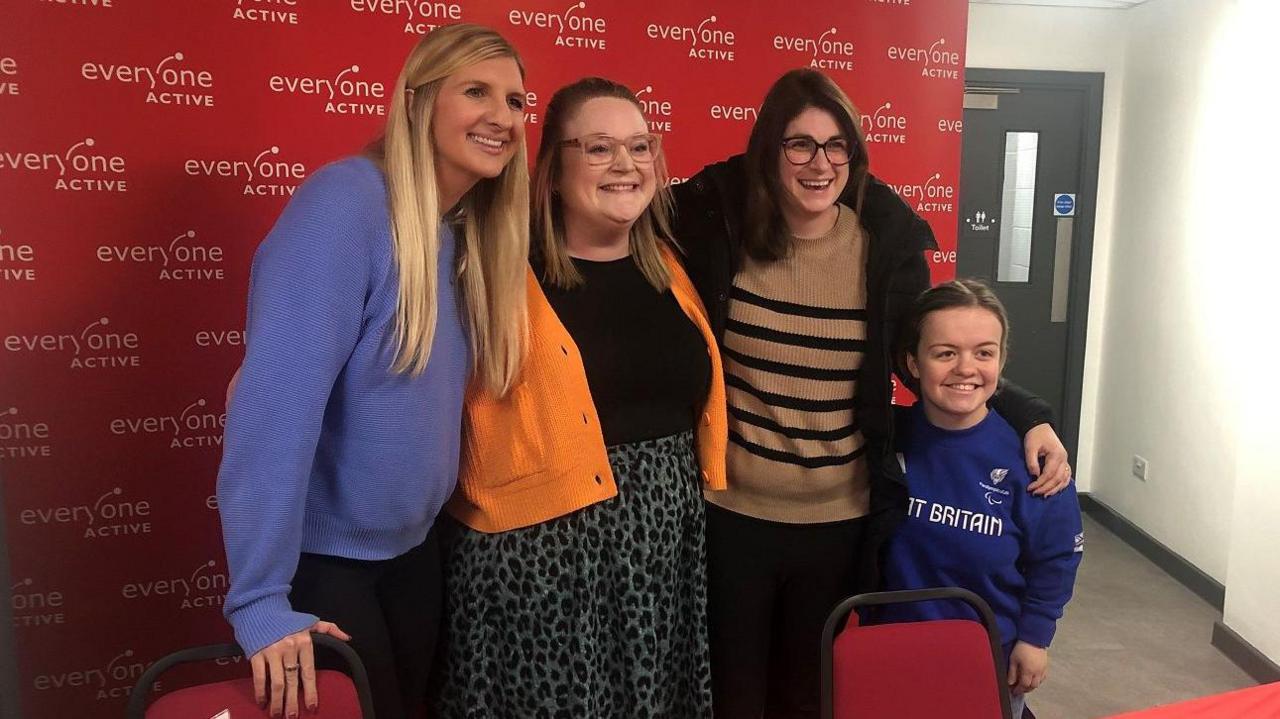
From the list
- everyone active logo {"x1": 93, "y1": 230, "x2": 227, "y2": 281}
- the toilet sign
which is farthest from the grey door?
everyone active logo {"x1": 93, "y1": 230, "x2": 227, "y2": 281}

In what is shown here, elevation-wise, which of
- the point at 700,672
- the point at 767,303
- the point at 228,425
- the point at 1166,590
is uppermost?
the point at 767,303

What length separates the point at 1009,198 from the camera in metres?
4.23

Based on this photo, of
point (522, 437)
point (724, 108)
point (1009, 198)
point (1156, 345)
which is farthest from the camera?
point (1009, 198)

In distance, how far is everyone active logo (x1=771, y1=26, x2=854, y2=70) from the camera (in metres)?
2.52

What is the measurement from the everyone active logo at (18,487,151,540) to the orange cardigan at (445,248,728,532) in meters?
1.14

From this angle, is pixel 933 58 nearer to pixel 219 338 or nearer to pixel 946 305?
pixel 946 305

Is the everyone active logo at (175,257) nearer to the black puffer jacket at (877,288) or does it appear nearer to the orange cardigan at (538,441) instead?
the orange cardigan at (538,441)

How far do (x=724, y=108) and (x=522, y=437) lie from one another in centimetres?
140

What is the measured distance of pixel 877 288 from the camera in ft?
5.49

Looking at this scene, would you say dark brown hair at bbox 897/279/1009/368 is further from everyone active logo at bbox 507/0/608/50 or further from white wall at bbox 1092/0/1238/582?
white wall at bbox 1092/0/1238/582

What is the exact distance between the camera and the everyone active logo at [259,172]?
6.74ft

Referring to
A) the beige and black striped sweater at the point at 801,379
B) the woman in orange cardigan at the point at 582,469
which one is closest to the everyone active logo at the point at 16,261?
the woman in orange cardigan at the point at 582,469

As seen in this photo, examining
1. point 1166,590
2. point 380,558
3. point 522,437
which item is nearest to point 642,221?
point 522,437

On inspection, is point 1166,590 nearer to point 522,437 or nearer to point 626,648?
point 626,648
